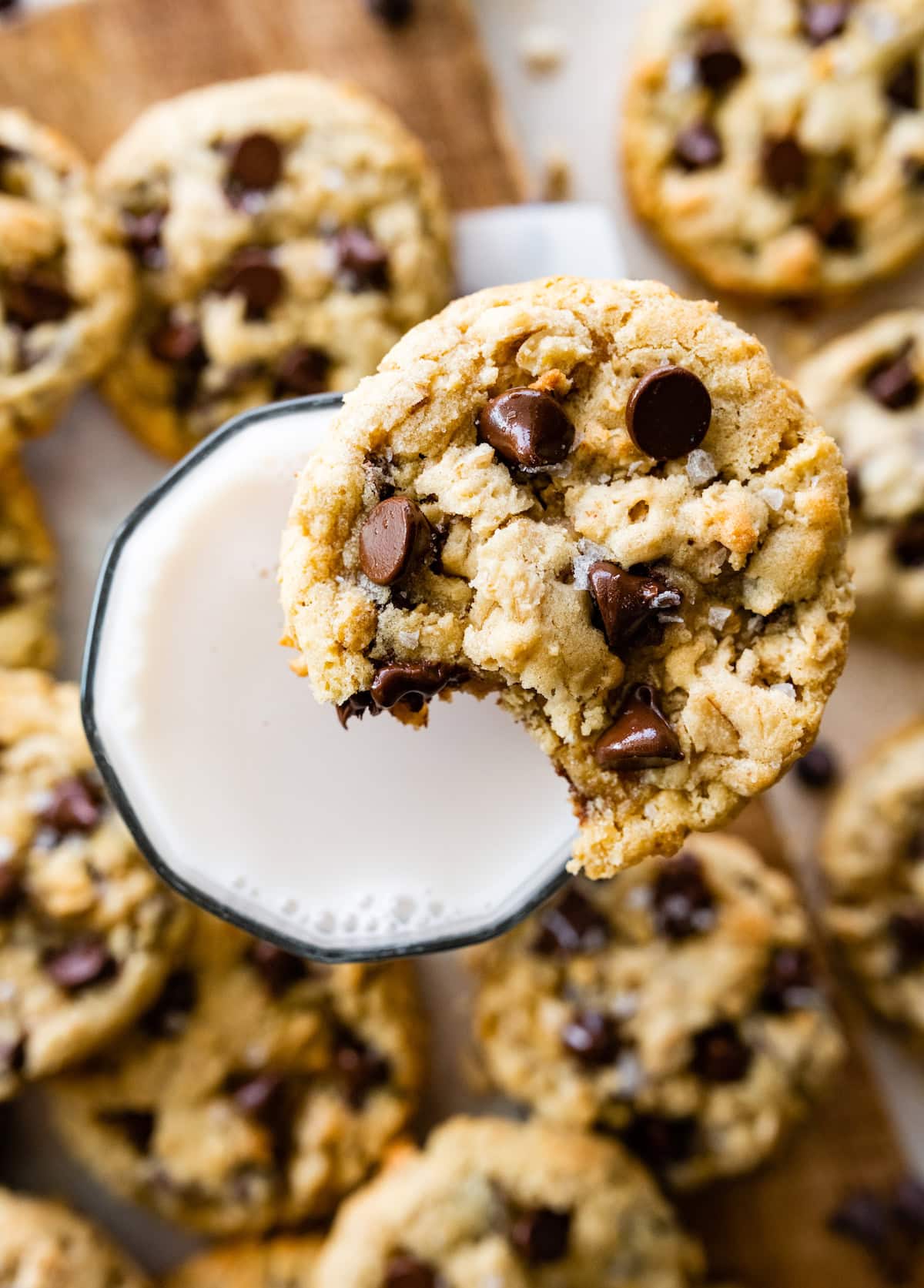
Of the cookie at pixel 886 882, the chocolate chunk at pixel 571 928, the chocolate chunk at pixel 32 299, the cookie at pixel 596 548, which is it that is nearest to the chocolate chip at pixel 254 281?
the chocolate chunk at pixel 32 299

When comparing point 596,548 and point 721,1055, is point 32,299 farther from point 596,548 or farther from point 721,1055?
point 721,1055

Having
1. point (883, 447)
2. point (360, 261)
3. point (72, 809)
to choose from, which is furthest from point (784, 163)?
point (72, 809)

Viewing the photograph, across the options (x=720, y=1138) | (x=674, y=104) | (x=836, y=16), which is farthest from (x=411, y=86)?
(x=720, y=1138)

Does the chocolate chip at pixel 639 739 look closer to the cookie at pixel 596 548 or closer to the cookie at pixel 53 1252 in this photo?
the cookie at pixel 596 548

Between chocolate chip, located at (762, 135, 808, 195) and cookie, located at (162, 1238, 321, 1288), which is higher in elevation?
chocolate chip, located at (762, 135, 808, 195)

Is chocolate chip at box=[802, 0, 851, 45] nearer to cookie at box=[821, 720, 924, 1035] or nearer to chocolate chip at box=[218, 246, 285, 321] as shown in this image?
chocolate chip at box=[218, 246, 285, 321]

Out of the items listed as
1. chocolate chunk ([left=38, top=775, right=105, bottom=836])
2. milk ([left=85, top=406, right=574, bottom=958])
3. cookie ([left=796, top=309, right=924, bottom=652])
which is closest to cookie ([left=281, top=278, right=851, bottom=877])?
milk ([left=85, top=406, right=574, bottom=958])

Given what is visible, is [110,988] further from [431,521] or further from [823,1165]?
[823,1165]
